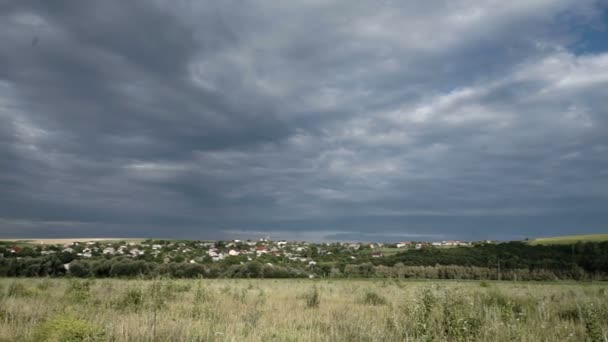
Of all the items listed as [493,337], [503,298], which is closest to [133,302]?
[493,337]

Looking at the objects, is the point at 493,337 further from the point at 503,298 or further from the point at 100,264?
the point at 100,264

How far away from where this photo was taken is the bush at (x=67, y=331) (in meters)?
6.88

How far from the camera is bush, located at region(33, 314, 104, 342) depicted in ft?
22.6

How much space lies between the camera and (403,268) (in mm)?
96125

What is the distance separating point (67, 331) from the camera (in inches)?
277

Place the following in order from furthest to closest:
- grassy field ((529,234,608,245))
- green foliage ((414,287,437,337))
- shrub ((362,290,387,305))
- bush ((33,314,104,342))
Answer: grassy field ((529,234,608,245)) → shrub ((362,290,387,305)) → green foliage ((414,287,437,337)) → bush ((33,314,104,342))

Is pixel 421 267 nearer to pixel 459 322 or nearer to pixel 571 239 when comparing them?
pixel 571 239

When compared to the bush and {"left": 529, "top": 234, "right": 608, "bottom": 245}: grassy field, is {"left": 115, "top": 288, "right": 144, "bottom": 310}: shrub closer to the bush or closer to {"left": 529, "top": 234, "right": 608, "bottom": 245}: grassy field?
the bush

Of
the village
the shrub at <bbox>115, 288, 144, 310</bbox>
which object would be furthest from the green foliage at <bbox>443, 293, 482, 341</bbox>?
the village

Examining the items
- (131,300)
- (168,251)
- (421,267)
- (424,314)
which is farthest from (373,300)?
(168,251)

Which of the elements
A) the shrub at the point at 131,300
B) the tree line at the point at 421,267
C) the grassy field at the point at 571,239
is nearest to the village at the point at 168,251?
the tree line at the point at 421,267

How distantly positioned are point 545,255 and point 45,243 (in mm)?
118718

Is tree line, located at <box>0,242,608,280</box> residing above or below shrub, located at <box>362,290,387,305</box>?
below

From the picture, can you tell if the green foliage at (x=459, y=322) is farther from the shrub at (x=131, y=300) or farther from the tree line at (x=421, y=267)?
the tree line at (x=421, y=267)
